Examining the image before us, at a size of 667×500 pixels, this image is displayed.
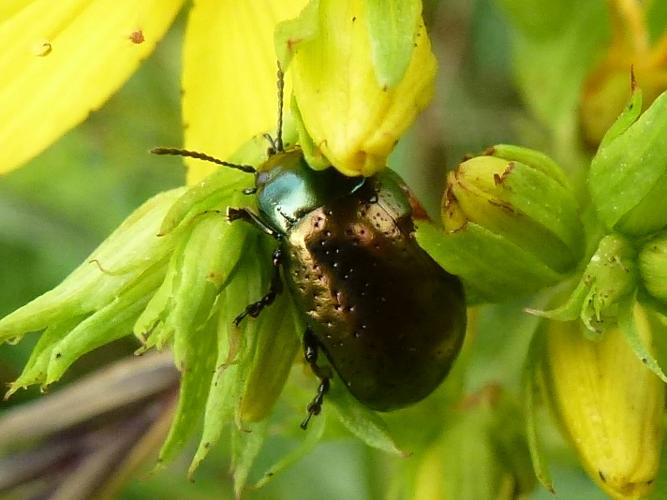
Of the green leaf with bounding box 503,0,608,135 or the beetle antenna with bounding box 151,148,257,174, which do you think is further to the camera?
the green leaf with bounding box 503,0,608,135

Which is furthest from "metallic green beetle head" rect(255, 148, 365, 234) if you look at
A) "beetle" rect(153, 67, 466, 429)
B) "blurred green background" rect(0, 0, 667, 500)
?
"blurred green background" rect(0, 0, 667, 500)

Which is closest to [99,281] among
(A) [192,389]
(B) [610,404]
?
(A) [192,389]

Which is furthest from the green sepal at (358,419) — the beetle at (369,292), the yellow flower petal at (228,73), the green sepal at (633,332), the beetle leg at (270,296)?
the yellow flower petal at (228,73)

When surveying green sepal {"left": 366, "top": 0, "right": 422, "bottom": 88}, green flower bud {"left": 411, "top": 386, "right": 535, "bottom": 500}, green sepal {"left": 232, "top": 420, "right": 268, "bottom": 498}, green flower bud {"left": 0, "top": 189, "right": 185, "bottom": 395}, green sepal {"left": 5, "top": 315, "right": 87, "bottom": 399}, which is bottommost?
green flower bud {"left": 411, "top": 386, "right": 535, "bottom": 500}

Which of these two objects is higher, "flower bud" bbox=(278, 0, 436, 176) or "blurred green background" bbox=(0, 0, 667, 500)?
"flower bud" bbox=(278, 0, 436, 176)

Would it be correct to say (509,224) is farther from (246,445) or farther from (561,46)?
(561,46)

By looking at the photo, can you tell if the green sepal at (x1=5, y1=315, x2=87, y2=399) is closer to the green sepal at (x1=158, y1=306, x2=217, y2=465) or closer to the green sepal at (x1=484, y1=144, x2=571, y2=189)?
the green sepal at (x1=158, y1=306, x2=217, y2=465)
